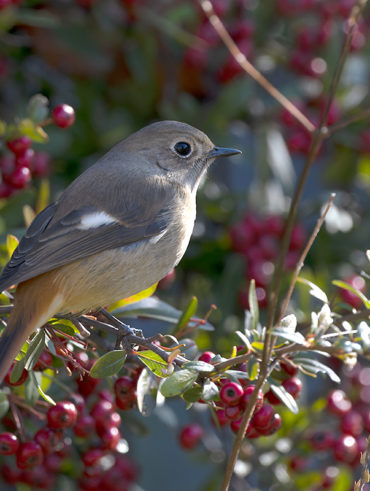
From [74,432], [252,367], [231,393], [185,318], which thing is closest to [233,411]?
[231,393]

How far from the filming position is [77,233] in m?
2.63

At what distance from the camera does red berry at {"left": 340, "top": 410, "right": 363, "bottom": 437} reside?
2939mm

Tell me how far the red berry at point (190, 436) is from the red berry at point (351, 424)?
0.56 metres

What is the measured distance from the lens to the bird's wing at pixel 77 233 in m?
2.47

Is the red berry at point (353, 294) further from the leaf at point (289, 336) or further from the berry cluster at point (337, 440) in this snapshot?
the leaf at point (289, 336)

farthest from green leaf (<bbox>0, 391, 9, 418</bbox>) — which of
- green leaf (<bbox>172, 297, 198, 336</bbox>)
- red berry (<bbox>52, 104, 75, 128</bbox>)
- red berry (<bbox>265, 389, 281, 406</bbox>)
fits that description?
red berry (<bbox>52, 104, 75, 128</bbox>)

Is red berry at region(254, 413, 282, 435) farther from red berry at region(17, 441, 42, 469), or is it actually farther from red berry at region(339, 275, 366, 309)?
red berry at region(339, 275, 366, 309)

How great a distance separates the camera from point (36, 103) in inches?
104

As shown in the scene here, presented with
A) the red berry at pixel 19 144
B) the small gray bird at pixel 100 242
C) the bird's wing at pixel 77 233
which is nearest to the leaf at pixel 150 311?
the small gray bird at pixel 100 242

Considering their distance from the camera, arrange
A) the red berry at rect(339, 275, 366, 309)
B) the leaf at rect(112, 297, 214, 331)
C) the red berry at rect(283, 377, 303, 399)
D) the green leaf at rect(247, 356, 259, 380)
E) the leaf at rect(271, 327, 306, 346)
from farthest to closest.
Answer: the red berry at rect(339, 275, 366, 309) → the leaf at rect(112, 297, 214, 331) → the red berry at rect(283, 377, 303, 399) → the green leaf at rect(247, 356, 259, 380) → the leaf at rect(271, 327, 306, 346)

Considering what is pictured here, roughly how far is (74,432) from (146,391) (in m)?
0.44

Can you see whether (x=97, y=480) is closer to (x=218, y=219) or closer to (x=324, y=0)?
(x=218, y=219)

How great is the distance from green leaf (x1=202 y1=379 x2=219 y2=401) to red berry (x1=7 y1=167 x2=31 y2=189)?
1.15 metres

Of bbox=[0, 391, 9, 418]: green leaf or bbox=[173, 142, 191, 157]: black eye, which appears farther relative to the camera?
bbox=[173, 142, 191, 157]: black eye
